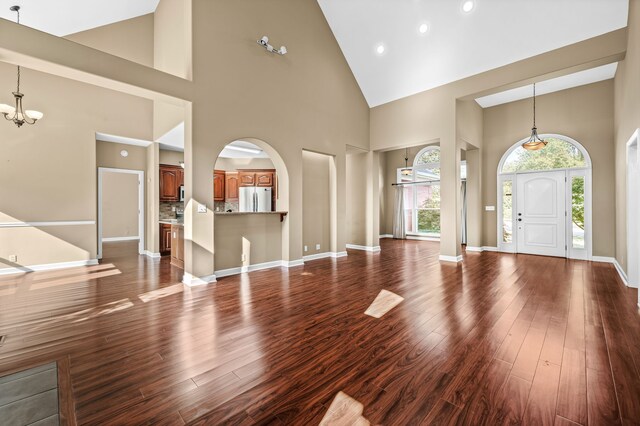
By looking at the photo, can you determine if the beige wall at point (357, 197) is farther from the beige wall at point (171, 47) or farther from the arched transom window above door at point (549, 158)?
the beige wall at point (171, 47)

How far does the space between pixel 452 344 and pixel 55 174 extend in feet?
24.5

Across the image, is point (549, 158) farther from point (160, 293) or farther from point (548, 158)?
point (160, 293)

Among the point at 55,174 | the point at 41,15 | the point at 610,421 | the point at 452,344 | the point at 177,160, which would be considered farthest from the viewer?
the point at 177,160

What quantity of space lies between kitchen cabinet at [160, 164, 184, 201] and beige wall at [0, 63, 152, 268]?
1.37 metres

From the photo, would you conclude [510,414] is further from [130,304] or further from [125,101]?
[125,101]

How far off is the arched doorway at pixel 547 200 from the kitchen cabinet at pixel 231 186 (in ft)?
24.6

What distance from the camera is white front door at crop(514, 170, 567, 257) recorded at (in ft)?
22.2

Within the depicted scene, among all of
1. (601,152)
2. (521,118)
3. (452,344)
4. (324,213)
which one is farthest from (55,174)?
(601,152)

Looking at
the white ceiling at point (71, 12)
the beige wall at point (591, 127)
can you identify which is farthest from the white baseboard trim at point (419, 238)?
the white ceiling at point (71, 12)

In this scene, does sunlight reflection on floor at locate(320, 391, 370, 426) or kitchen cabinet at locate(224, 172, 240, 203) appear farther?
kitchen cabinet at locate(224, 172, 240, 203)

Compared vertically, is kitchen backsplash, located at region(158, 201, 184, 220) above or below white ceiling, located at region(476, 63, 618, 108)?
below

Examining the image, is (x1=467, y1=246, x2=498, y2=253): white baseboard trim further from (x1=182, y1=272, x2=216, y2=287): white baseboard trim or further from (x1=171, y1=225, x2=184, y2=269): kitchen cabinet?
(x1=171, y1=225, x2=184, y2=269): kitchen cabinet

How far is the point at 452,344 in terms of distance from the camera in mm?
2422

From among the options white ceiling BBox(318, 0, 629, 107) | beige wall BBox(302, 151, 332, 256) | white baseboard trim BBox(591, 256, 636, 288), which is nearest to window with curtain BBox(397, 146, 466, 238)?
white ceiling BBox(318, 0, 629, 107)
